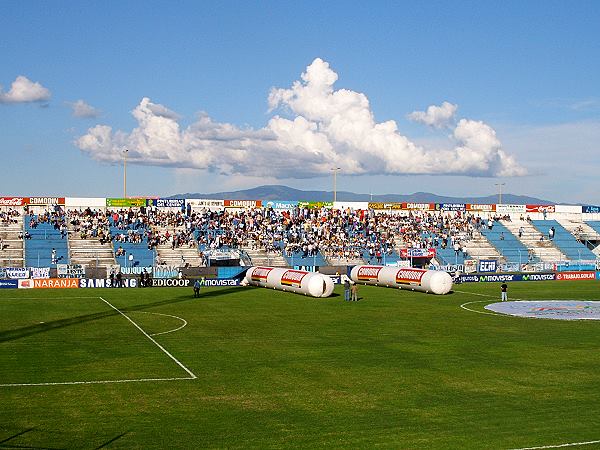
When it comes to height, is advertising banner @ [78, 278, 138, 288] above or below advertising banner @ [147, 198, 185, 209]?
below

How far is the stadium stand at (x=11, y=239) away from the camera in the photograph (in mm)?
78500

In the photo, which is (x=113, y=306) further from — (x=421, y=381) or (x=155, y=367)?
(x=421, y=381)

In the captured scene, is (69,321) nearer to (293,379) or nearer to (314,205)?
(293,379)

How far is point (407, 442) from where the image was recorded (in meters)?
18.8

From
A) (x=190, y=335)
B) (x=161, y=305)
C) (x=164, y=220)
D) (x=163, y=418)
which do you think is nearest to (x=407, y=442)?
(x=163, y=418)

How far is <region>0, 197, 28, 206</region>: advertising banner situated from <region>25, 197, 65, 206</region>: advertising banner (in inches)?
19.7

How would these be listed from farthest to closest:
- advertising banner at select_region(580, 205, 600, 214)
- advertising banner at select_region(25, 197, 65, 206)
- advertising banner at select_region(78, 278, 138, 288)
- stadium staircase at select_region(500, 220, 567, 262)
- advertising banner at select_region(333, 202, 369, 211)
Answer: advertising banner at select_region(580, 205, 600, 214) < advertising banner at select_region(333, 202, 369, 211) < stadium staircase at select_region(500, 220, 567, 262) < advertising banner at select_region(25, 197, 65, 206) < advertising banner at select_region(78, 278, 138, 288)

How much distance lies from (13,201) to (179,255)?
24606 millimetres

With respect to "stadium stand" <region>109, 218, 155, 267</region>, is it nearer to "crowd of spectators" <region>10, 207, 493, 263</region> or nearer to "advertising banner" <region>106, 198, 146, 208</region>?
"crowd of spectators" <region>10, 207, 493, 263</region>

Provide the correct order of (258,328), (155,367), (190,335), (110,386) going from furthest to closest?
(258,328) < (190,335) < (155,367) < (110,386)

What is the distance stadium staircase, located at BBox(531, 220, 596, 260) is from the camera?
101 m

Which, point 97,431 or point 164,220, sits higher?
point 164,220

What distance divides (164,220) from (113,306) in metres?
44.9

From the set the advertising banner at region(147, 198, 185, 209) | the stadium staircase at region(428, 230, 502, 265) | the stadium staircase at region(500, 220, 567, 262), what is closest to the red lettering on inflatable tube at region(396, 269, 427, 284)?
the stadium staircase at region(428, 230, 502, 265)
